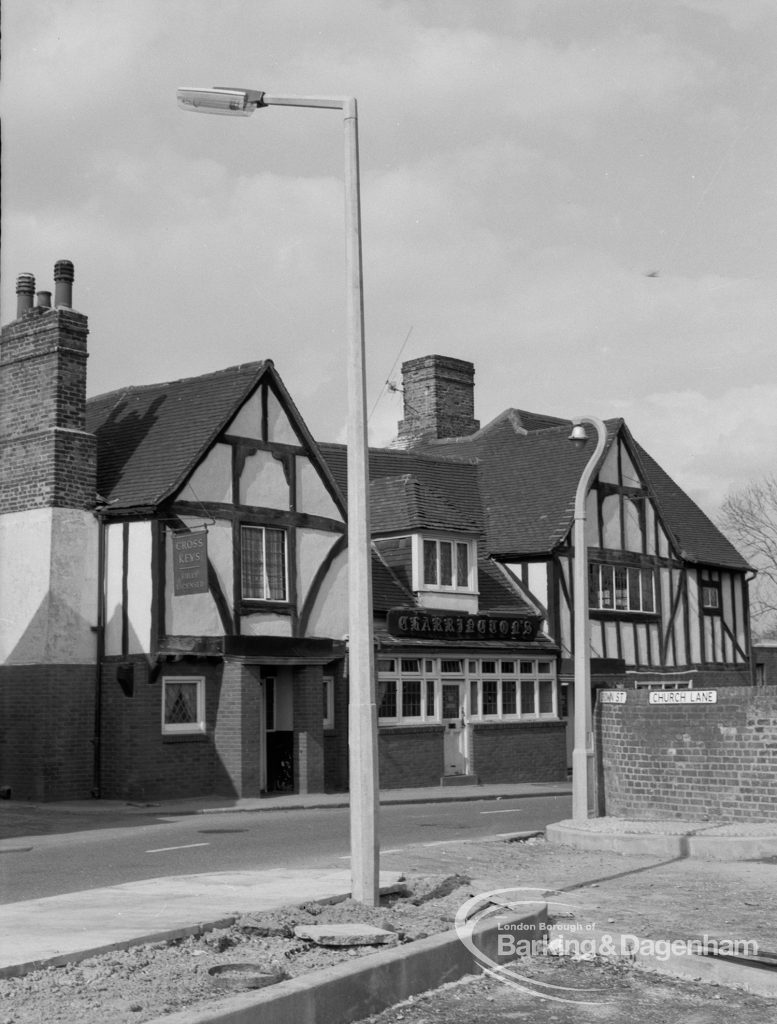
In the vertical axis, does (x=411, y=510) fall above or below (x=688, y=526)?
below

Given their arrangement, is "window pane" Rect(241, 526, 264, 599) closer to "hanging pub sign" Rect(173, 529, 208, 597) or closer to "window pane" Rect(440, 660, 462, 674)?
"hanging pub sign" Rect(173, 529, 208, 597)

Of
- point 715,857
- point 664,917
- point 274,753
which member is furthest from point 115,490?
point 664,917

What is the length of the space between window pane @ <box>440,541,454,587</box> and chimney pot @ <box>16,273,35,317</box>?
36.9 ft

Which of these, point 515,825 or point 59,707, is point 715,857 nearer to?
point 515,825

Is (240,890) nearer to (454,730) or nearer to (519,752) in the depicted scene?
(454,730)

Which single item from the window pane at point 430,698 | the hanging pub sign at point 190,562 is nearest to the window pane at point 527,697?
the window pane at point 430,698

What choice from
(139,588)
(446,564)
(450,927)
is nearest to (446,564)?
(446,564)

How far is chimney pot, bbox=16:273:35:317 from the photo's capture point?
26922mm

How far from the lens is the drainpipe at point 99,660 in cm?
2495

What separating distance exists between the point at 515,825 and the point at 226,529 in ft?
31.0

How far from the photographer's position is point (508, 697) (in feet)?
106

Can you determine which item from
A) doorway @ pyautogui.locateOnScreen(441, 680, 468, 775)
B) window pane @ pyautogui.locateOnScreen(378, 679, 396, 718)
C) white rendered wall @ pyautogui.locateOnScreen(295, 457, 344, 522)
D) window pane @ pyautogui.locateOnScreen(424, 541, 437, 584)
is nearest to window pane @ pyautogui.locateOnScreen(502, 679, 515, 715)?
doorway @ pyautogui.locateOnScreen(441, 680, 468, 775)

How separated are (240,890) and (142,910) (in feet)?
4.51

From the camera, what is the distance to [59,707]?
24.7 m
